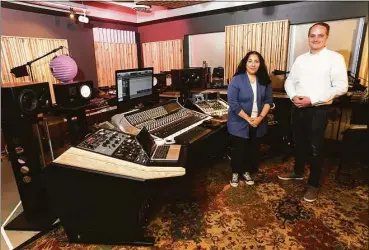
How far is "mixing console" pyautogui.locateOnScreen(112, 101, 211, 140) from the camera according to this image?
6.86 ft

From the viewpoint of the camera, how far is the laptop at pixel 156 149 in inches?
66.1

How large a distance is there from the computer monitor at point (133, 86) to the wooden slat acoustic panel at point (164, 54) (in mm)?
3262

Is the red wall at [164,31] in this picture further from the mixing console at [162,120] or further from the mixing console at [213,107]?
the mixing console at [162,120]

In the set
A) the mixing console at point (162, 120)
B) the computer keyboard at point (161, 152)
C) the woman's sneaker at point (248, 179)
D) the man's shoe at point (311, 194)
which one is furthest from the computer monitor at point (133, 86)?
the man's shoe at point (311, 194)

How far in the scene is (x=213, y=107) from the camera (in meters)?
2.91

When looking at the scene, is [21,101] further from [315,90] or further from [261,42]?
[261,42]

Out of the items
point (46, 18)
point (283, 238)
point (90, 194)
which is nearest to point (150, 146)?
point (90, 194)

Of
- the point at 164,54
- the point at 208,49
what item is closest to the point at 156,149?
the point at 208,49

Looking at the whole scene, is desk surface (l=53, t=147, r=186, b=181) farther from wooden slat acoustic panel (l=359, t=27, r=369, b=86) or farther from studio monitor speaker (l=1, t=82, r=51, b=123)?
wooden slat acoustic panel (l=359, t=27, r=369, b=86)

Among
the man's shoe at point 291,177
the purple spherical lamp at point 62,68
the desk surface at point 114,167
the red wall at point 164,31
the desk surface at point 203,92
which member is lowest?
the man's shoe at point 291,177

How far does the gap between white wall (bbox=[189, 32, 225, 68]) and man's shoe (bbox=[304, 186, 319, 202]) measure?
11.3 feet

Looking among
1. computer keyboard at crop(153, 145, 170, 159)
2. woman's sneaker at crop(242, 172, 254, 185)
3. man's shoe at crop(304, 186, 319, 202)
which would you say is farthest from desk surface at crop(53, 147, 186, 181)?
man's shoe at crop(304, 186, 319, 202)

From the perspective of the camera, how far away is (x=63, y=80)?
3180mm

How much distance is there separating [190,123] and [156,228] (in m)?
1.02
